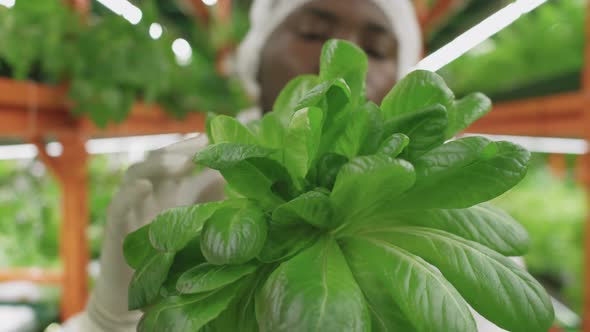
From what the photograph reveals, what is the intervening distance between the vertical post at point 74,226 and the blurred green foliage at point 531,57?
1006 mm

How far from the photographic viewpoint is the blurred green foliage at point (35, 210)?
2.27 ft

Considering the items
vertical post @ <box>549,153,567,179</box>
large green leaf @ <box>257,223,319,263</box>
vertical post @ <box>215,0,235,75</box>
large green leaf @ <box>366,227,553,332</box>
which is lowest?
vertical post @ <box>549,153,567,179</box>

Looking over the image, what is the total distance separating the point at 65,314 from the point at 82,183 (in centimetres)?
38

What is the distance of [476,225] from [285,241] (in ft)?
0.33

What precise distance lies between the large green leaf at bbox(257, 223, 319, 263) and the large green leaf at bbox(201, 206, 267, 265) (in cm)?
1

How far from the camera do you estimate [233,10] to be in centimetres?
142

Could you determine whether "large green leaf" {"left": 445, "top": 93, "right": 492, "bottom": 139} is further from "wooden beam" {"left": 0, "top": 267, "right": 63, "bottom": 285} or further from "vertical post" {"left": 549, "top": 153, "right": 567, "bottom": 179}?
"vertical post" {"left": 549, "top": 153, "right": 567, "bottom": 179}

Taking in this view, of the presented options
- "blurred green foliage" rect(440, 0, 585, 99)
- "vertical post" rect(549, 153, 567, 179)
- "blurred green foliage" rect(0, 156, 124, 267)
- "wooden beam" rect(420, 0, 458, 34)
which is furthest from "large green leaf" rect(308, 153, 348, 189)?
"vertical post" rect(549, 153, 567, 179)

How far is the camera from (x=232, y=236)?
182 mm

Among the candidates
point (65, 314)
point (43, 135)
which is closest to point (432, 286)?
point (43, 135)

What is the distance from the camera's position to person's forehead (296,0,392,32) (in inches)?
22.6

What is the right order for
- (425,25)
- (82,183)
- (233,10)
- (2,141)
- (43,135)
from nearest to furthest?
(2,141)
(43,135)
(82,183)
(233,10)
(425,25)

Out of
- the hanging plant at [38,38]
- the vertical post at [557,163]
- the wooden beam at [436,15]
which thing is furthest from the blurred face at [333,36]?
the vertical post at [557,163]

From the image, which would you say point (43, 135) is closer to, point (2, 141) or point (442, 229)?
point (2, 141)
